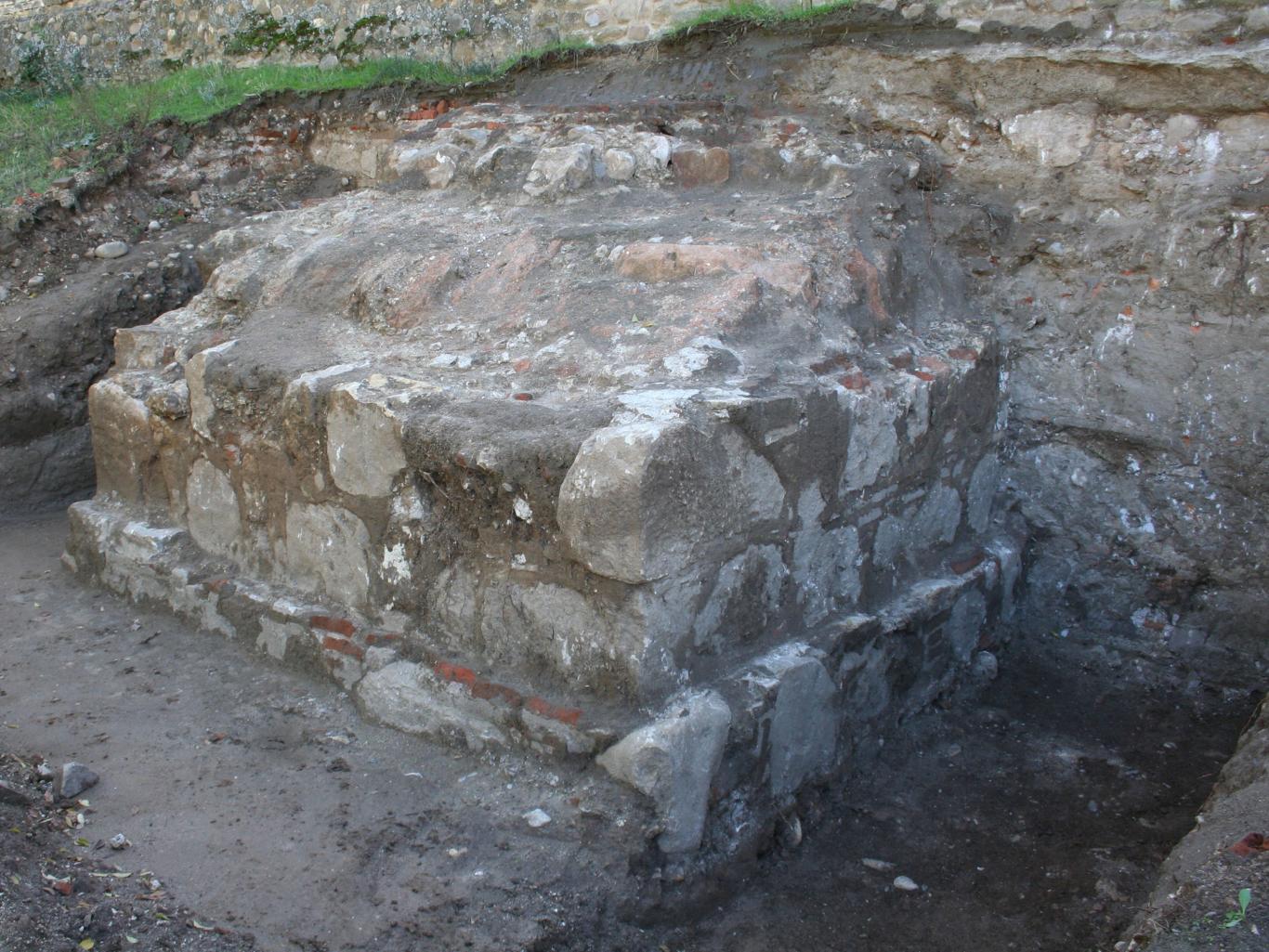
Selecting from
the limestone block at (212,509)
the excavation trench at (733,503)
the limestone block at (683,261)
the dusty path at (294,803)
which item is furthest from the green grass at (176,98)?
the dusty path at (294,803)

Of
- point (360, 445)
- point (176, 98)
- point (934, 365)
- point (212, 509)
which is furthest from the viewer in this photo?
point (176, 98)

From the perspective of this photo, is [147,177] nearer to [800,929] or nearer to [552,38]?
[552,38]

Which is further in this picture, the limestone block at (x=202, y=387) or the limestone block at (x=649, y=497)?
the limestone block at (x=202, y=387)

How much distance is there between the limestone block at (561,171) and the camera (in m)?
3.79

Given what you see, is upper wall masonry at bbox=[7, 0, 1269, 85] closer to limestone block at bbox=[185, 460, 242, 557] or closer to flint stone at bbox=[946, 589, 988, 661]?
flint stone at bbox=[946, 589, 988, 661]

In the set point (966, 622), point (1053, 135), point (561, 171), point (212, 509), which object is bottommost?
point (966, 622)

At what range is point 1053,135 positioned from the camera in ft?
11.9

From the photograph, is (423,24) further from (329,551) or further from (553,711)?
(553,711)

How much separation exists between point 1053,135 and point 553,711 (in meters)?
2.54

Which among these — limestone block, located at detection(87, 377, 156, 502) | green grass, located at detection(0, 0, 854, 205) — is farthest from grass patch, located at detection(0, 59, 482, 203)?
limestone block, located at detection(87, 377, 156, 502)

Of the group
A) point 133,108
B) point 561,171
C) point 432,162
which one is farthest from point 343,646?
point 133,108

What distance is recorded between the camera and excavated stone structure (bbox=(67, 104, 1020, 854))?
2.48 m

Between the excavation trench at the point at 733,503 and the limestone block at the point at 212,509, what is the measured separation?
0.02m

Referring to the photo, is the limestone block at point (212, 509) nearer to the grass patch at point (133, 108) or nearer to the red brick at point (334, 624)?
the red brick at point (334, 624)
